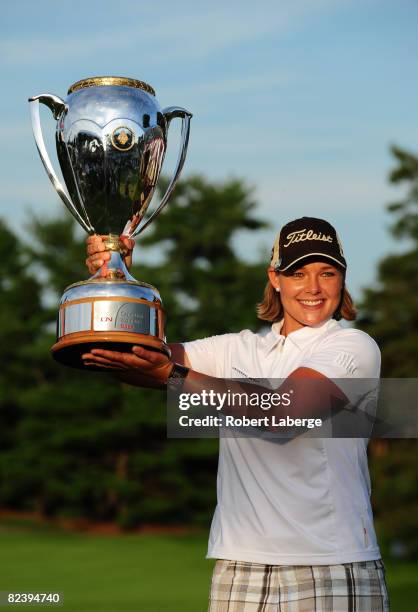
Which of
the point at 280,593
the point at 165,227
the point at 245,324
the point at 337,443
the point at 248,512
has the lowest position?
the point at 280,593

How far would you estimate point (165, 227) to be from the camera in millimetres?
24953

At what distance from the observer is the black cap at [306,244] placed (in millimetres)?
2717

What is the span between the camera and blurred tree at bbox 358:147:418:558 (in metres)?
17.8

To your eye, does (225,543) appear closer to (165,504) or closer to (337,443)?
(337,443)

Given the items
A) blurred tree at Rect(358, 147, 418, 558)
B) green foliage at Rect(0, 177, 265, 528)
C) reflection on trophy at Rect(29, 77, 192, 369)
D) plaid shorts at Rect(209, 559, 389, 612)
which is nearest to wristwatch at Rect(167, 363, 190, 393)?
reflection on trophy at Rect(29, 77, 192, 369)

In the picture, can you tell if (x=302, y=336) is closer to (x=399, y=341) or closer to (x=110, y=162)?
(x=110, y=162)

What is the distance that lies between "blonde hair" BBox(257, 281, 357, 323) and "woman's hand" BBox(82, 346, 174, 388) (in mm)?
397

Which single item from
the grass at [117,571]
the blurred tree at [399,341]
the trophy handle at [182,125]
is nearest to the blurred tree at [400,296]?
the blurred tree at [399,341]

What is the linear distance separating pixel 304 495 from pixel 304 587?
221mm

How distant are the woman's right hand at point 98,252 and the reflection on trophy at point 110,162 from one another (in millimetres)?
19

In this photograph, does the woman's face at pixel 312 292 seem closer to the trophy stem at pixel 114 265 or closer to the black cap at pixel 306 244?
the black cap at pixel 306 244

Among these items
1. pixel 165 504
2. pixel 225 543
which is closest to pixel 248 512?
pixel 225 543

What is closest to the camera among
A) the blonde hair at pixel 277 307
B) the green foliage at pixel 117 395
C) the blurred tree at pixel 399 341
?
the blonde hair at pixel 277 307

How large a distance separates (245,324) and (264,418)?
21.3 meters
